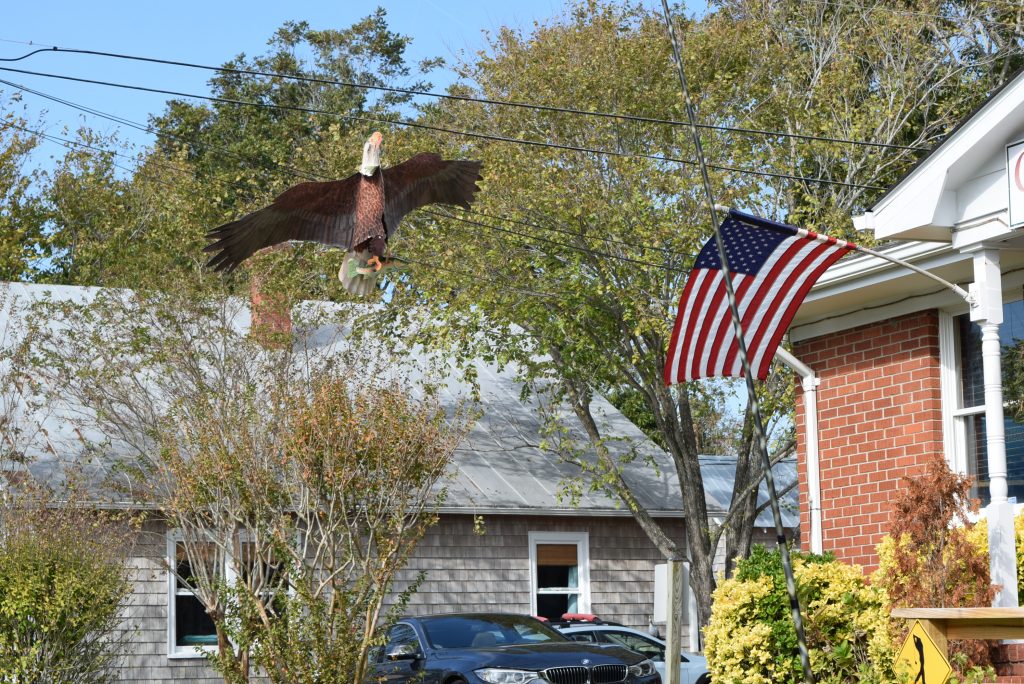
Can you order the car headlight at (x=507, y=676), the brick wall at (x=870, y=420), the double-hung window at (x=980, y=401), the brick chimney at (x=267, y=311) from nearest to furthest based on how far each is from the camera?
the double-hung window at (x=980, y=401) → the brick wall at (x=870, y=420) → the car headlight at (x=507, y=676) → the brick chimney at (x=267, y=311)

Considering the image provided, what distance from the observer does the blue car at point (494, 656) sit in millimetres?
13672

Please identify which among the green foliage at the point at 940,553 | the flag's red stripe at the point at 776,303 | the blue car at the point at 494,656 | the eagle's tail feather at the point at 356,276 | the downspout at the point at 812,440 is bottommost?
the blue car at the point at 494,656

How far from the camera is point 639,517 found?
70.6 ft

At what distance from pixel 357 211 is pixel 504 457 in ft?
41.0

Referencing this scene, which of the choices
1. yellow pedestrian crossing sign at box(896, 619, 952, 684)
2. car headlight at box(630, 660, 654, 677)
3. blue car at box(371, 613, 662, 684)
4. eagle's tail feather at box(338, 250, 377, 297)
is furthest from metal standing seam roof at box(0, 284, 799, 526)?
yellow pedestrian crossing sign at box(896, 619, 952, 684)

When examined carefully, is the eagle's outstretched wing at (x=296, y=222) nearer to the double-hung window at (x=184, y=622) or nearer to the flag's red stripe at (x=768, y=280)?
the flag's red stripe at (x=768, y=280)

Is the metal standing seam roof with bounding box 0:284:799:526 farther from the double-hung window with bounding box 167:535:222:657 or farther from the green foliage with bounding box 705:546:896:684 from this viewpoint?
the green foliage with bounding box 705:546:896:684

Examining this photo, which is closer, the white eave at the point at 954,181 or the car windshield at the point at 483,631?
the white eave at the point at 954,181

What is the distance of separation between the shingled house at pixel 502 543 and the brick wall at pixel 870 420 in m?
7.82

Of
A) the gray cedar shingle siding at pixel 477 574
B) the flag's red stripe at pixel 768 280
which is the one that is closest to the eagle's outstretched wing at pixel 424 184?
the flag's red stripe at pixel 768 280

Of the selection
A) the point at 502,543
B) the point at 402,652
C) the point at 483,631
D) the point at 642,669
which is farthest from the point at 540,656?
the point at 502,543

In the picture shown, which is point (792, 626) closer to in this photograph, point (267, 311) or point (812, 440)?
point (812, 440)

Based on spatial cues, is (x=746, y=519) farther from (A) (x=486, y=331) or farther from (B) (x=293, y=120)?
(B) (x=293, y=120)

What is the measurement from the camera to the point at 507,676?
535 inches
